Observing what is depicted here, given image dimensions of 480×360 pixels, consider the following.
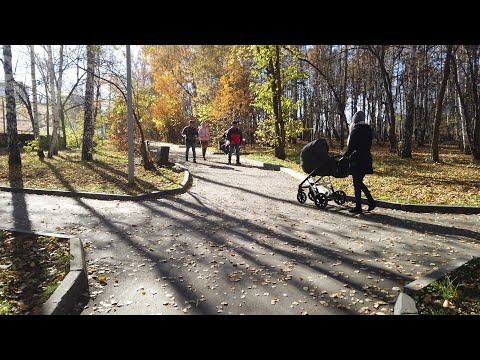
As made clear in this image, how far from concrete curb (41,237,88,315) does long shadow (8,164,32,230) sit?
2845mm

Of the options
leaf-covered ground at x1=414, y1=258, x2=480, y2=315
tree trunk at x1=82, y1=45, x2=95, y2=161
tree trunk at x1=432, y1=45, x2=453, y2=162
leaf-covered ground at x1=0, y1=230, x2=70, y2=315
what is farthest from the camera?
tree trunk at x1=432, y1=45, x2=453, y2=162

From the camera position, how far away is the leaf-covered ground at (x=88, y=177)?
34.3ft

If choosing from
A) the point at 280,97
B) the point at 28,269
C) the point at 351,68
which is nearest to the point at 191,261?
the point at 28,269

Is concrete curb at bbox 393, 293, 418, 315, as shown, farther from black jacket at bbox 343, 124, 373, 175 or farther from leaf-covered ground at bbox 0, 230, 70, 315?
black jacket at bbox 343, 124, 373, 175

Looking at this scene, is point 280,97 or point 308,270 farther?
point 280,97

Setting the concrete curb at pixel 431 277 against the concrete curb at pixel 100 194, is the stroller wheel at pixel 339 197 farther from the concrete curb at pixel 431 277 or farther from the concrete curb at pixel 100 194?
the concrete curb at pixel 100 194

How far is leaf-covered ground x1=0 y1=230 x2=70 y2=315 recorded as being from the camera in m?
3.83

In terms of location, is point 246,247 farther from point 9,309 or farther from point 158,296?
point 9,309

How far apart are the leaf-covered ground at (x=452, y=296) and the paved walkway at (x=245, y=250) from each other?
353mm

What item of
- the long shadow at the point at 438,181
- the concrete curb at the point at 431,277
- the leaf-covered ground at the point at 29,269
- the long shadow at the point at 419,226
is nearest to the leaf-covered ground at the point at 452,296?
the concrete curb at the point at 431,277

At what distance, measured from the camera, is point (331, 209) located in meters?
8.30

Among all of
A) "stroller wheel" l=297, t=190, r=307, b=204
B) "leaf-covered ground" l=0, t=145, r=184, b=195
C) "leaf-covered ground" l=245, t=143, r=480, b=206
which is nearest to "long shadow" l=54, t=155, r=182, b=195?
"leaf-covered ground" l=0, t=145, r=184, b=195
